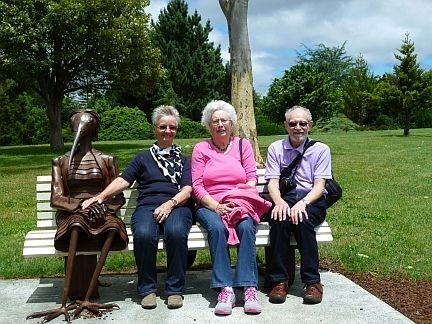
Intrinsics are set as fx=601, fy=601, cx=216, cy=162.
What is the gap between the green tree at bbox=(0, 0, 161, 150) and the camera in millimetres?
22359

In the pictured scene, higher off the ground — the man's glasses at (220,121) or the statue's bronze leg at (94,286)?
the man's glasses at (220,121)

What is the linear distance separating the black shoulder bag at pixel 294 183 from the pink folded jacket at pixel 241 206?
216mm

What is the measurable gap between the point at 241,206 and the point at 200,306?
805 millimetres

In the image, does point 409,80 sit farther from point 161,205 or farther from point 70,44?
point 161,205

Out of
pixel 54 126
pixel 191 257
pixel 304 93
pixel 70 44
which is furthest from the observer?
pixel 304 93

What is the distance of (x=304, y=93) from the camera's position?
3578 centimetres

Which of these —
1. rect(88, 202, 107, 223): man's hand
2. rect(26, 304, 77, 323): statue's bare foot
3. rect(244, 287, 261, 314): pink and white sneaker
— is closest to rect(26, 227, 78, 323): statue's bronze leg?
rect(26, 304, 77, 323): statue's bare foot

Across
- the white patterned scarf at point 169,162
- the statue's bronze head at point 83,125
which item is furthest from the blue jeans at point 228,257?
the statue's bronze head at point 83,125

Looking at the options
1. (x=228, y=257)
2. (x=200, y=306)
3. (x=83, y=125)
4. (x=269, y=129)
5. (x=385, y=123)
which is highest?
(x=83, y=125)

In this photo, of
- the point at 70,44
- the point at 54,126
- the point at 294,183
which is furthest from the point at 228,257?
the point at 54,126

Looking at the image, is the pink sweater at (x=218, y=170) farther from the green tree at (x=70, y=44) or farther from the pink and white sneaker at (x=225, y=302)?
the green tree at (x=70, y=44)

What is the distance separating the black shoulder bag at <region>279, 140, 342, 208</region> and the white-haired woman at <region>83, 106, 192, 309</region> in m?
0.77

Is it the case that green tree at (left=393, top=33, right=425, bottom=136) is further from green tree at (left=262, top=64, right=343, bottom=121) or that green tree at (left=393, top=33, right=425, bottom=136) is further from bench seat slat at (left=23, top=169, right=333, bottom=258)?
bench seat slat at (left=23, top=169, right=333, bottom=258)

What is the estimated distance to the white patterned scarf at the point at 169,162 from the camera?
4.91 metres
